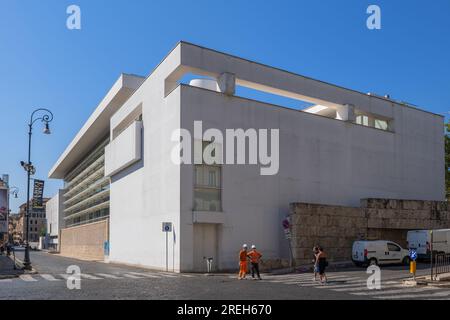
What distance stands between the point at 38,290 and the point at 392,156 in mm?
33406

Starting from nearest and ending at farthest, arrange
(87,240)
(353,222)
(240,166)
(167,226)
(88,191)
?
(167,226), (240,166), (353,222), (87,240), (88,191)

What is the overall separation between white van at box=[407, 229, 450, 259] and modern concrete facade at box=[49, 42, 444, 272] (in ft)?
17.4

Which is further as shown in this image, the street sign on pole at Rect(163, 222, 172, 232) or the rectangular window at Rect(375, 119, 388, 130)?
the rectangular window at Rect(375, 119, 388, 130)

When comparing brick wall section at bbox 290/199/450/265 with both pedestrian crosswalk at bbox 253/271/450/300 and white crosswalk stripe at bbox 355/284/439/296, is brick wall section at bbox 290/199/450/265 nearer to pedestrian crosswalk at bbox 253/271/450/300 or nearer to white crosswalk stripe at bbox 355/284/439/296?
pedestrian crosswalk at bbox 253/271/450/300

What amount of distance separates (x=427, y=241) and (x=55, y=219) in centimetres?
8909

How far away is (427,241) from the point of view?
119 ft

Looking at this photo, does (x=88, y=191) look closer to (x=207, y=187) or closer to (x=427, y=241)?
(x=207, y=187)

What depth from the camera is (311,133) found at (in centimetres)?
3884

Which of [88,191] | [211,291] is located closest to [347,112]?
[211,291]

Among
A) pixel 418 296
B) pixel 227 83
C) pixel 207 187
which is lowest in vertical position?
pixel 418 296

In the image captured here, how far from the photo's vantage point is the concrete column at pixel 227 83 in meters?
34.9

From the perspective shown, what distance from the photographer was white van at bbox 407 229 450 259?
35.6m

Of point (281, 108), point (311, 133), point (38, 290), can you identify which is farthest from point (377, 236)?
point (38, 290)

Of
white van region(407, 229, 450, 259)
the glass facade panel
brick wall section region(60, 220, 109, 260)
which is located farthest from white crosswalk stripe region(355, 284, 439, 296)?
the glass facade panel
